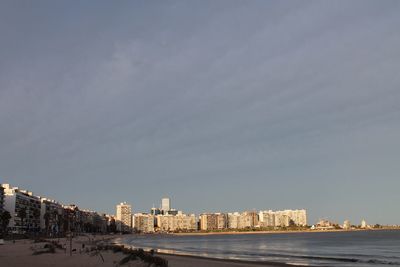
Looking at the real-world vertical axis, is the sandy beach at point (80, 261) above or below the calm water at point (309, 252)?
above

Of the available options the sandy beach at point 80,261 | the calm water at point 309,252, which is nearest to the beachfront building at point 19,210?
the calm water at point 309,252

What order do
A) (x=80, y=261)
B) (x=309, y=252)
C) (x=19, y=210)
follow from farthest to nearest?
(x=19, y=210)
(x=309, y=252)
(x=80, y=261)

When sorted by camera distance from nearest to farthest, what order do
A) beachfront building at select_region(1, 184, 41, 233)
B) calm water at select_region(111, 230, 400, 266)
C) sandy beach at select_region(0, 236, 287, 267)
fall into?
1. sandy beach at select_region(0, 236, 287, 267)
2. calm water at select_region(111, 230, 400, 266)
3. beachfront building at select_region(1, 184, 41, 233)

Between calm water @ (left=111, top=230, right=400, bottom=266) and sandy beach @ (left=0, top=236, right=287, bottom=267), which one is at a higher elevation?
sandy beach @ (left=0, top=236, right=287, bottom=267)

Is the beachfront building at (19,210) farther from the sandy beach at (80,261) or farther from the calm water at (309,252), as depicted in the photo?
the sandy beach at (80,261)

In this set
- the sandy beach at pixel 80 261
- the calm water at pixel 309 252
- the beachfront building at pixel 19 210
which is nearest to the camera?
the sandy beach at pixel 80 261

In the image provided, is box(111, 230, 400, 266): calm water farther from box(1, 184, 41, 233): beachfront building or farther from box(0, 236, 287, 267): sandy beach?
box(1, 184, 41, 233): beachfront building

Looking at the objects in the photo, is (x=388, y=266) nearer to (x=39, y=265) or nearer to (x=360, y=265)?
(x=360, y=265)

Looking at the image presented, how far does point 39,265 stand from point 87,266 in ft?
11.2

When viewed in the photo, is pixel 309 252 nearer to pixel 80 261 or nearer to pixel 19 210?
pixel 80 261

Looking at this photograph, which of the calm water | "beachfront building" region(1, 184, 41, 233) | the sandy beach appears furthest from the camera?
"beachfront building" region(1, 184, 41, 233)

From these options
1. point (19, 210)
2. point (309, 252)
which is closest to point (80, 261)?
point (309, 252)

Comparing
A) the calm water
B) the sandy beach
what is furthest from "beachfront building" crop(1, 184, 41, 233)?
the sandy beach

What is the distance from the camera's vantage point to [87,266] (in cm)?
3067
